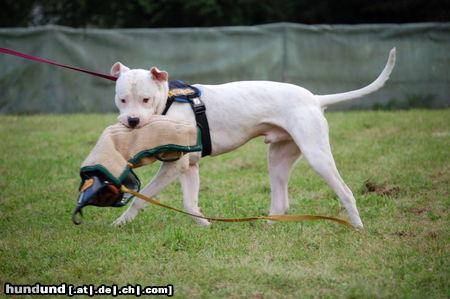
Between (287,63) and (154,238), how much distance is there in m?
8.73

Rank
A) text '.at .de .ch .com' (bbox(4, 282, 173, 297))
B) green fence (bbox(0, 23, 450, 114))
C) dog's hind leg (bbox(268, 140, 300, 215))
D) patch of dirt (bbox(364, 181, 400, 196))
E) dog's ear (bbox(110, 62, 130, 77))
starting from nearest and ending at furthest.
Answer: text '.at .de .ch .com' (bbox(4, 282, 173, 297)), dog's ear (bbox(110, 62, 130, 77)), dog's hind leg (bbox(268, 140, 300, 215)), patch of dirt (bbox(364, 181, 400, 196)), green fence (bbox(0, 23, 450, 114))

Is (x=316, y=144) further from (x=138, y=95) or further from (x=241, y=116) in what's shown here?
(x=138, y=95)

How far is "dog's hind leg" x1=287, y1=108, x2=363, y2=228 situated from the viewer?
203 inches

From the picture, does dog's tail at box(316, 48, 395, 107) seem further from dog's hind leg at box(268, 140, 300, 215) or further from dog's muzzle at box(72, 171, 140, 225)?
dog's muzzle at box(72, 171, 140, 225)

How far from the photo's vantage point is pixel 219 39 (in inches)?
520

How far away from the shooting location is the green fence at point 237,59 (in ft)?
41.8

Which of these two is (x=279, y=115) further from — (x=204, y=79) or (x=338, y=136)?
(x=204, y=79)

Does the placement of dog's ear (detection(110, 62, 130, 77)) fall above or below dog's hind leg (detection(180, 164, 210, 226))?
above

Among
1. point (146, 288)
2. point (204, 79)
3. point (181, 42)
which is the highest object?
point (181, 42)

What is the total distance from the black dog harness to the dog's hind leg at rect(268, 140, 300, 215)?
779 mm

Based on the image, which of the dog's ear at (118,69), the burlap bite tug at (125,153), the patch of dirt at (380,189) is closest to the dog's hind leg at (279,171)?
the burlap bite tug at (125,153)

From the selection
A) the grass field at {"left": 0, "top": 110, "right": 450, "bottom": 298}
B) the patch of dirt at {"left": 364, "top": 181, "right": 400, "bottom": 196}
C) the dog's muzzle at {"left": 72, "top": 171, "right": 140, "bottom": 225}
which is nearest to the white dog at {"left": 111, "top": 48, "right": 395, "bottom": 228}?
the grass field at {"left": 0, "top": 110, "right": 450, "bottom": 298}

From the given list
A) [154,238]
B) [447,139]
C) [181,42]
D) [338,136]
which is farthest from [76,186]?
[181,42]

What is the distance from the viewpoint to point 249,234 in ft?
16.9
